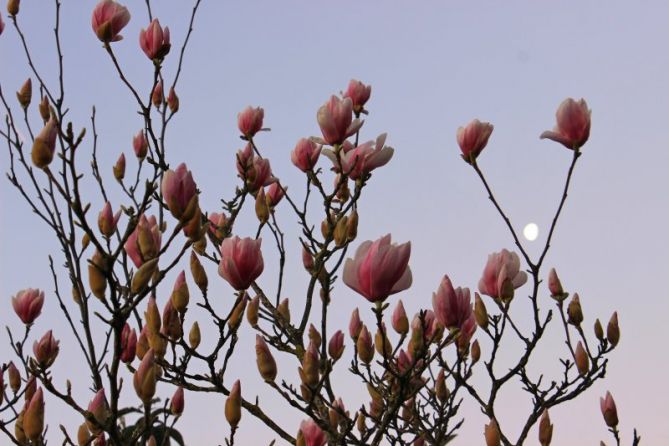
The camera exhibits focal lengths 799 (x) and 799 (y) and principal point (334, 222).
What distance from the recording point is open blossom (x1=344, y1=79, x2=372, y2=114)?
11.4 feet

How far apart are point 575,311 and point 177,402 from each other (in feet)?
5.25

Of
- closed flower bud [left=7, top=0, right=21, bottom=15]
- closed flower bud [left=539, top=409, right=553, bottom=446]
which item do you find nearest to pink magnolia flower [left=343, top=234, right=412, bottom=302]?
closed flower bud [left=539, top=409, right=553, bottom=446]

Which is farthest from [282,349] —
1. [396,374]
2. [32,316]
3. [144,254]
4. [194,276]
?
[144,254]

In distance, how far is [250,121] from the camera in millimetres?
3391

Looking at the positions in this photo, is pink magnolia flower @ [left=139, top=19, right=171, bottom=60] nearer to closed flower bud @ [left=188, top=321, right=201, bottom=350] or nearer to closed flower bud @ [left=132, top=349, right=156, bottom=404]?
closed flower bud @ [left=188, top=321, right=201, bottom=350]

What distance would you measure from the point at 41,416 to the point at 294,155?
146 centimetres

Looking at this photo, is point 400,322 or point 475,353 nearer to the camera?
point 400,322

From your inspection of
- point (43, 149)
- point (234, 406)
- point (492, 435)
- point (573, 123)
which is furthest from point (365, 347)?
point (43, 149)

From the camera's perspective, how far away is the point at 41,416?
2.10m

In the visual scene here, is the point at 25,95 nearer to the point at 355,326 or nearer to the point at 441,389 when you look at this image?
the point at 355,326

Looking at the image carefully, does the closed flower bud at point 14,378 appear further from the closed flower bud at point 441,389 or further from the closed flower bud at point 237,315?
the closed flower bud at point 441,389

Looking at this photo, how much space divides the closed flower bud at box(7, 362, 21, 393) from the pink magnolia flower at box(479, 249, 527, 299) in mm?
1716

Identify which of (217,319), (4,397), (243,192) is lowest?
(4,397)

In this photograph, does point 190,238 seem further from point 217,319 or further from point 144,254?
point 217,319
